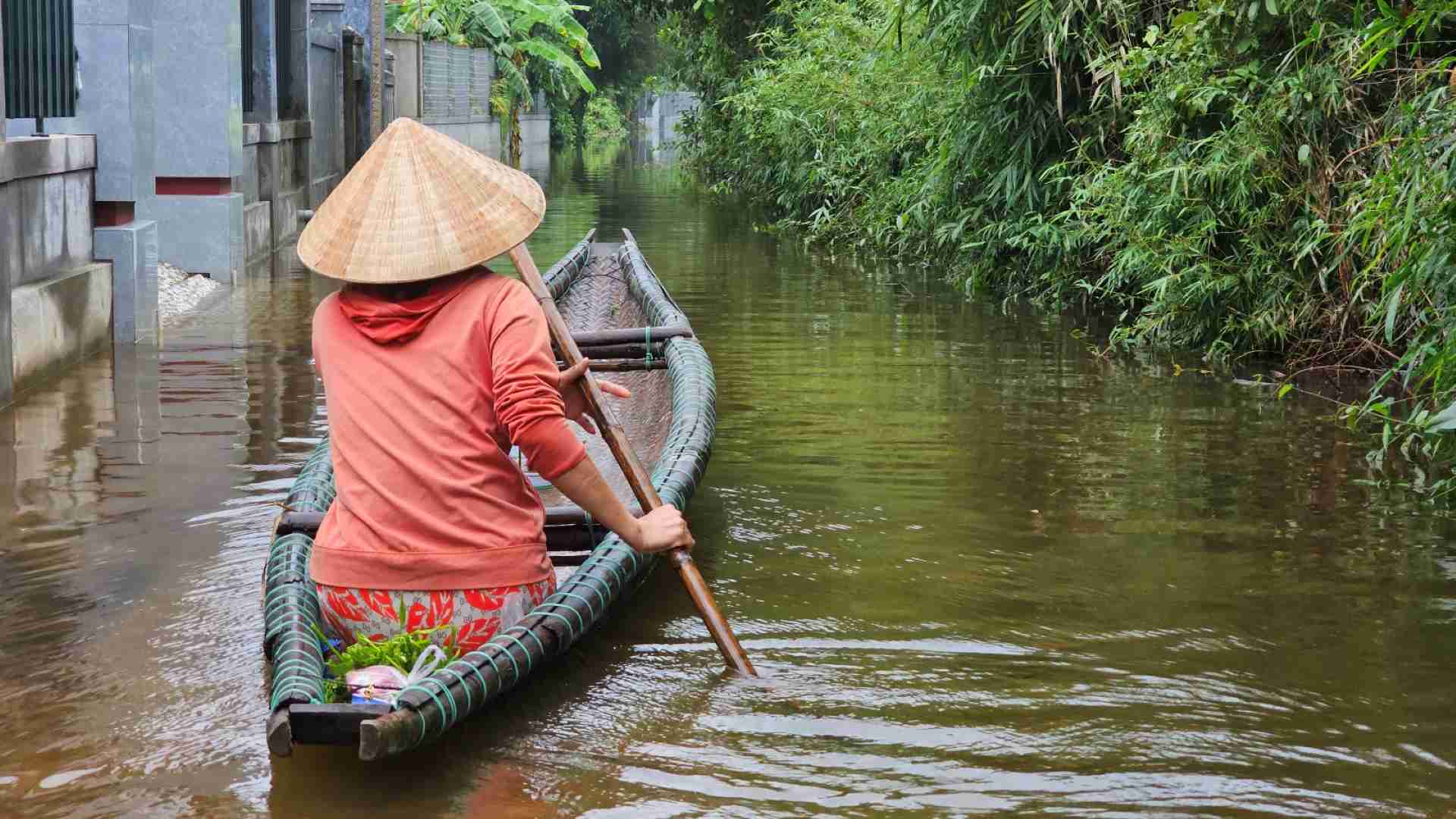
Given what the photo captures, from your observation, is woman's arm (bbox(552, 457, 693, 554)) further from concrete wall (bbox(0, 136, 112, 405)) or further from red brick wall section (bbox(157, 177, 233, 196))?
red brick wall section (bbox(157, 177, 233, 196))

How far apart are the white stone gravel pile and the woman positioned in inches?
310

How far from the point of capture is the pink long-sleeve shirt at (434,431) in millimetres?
3914

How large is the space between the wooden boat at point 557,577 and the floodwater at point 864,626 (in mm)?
245

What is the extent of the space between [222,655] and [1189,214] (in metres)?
6.56

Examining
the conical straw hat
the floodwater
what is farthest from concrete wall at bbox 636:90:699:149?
the conical straw hat

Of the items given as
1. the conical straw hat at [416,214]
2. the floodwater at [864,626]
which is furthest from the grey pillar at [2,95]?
the conical straw hat at [416,214]

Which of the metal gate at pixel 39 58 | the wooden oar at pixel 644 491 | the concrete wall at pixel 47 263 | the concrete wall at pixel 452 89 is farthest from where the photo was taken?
the concrete wall at pixel 452 89

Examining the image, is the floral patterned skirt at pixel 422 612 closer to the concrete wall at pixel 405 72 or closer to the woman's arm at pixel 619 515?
the woman's arm at pixel 619 515

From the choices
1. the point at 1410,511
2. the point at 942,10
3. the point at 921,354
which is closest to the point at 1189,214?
the point at 921,354

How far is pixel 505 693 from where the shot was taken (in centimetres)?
405

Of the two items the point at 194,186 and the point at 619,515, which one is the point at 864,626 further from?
the point at 194,186

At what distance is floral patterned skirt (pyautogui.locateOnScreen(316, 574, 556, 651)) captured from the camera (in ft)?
13.4

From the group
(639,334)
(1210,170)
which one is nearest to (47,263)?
(639,334)

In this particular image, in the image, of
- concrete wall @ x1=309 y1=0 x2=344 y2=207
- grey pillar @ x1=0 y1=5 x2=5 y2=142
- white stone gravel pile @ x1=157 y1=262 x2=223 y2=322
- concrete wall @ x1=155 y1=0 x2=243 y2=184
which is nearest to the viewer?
grey pillar @ x1=0 y1=5 x2=5 y2=142
